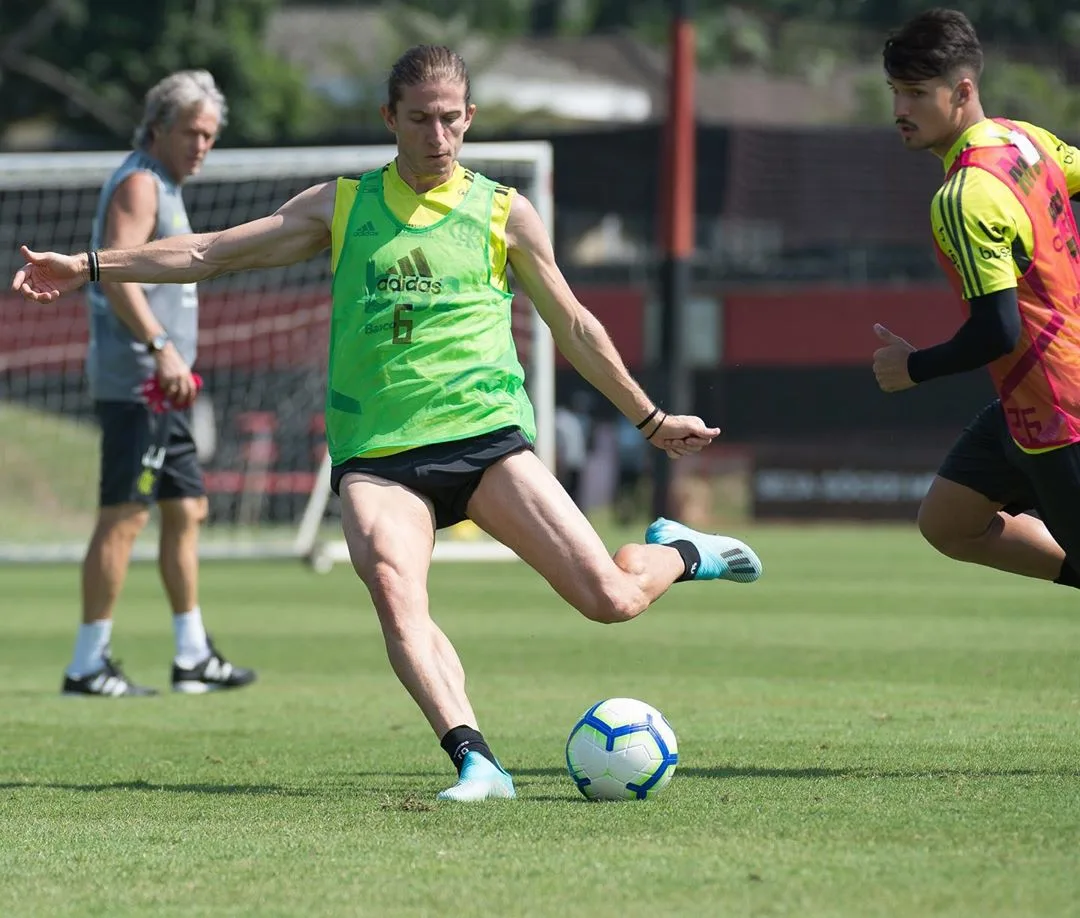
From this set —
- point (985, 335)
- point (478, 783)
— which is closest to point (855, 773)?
point (478, 783)

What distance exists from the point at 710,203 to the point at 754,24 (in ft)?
130

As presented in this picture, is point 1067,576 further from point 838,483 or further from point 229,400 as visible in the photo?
point 229,400

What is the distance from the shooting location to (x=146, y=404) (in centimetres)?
869

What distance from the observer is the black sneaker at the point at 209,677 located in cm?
900

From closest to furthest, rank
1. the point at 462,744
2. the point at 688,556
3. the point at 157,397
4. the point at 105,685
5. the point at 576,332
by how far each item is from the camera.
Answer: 1. the point at 462,744
2. the point at 576,332
3. the point at 688,556
4. the point at 157,397
5. the point at 105,685

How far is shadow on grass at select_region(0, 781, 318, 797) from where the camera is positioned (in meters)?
5.84

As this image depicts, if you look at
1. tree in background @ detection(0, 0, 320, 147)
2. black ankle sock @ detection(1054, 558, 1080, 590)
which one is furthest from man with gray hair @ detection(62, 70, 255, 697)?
tree in background @ detection(0, 0, 320, 147)

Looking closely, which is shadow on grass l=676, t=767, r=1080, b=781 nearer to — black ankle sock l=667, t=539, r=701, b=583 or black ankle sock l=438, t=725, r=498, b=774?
black ankle sock l=667, t=539, r=701, b=583

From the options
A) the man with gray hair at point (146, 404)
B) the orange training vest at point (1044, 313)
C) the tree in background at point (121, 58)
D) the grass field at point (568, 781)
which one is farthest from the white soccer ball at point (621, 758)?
the tree in background at point (121, 58)

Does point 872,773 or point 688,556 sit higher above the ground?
point 688,556

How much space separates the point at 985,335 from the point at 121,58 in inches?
1409

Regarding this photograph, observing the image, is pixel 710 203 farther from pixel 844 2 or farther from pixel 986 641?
pixel 844 2

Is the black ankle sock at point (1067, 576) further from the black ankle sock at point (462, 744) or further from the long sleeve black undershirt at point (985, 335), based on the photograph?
the black ankle sock at point (462, 744)

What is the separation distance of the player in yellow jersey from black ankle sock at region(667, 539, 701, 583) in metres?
0.92
